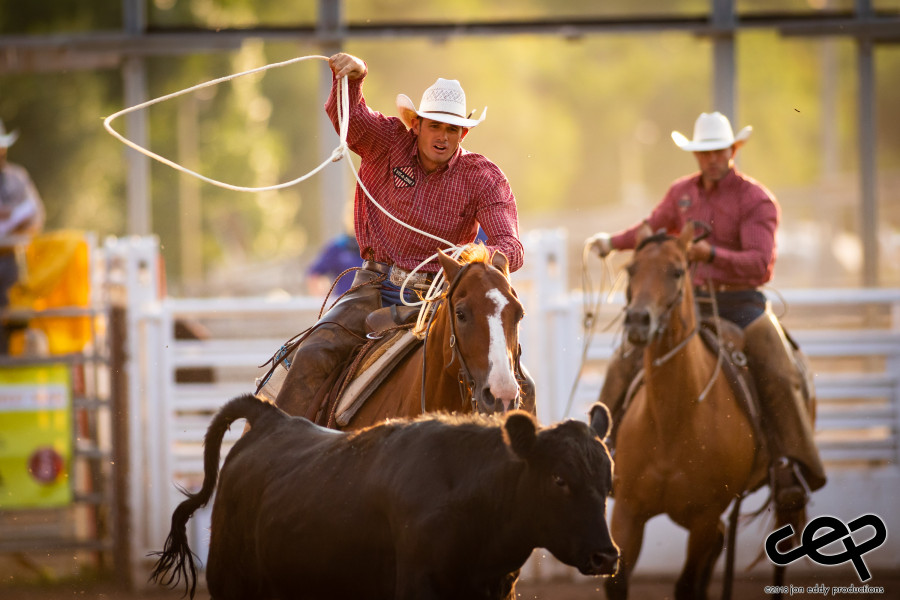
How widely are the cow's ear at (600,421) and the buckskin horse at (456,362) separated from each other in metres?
0.51

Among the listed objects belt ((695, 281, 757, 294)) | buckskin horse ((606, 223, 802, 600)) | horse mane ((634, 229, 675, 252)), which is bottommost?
buckskin horse ((606, 223, 802, 600))

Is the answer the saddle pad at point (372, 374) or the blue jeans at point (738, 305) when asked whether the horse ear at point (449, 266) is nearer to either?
the saddle pad at point (372, 374)

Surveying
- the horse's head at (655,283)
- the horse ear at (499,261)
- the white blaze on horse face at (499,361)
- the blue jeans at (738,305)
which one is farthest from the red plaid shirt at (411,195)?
the blue jeans at (738,305)

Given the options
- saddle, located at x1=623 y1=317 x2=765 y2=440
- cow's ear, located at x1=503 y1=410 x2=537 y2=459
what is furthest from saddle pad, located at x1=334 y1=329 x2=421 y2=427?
saddle, located at x1=623 y1=317 x2=765 y2=440

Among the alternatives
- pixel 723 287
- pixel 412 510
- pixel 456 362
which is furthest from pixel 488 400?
pixel 723 287

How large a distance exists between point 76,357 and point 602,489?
6.38 m

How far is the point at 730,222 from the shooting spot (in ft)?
22.4

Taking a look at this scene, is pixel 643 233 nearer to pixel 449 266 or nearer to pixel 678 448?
pixel 678 448

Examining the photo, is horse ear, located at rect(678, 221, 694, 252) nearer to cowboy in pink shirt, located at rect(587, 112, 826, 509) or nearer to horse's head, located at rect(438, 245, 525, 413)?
cowboy in pink shirt, located at rect(587, 112, 826, 509)

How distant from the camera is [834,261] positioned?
33375 mm

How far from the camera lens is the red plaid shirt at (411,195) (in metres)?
4.90

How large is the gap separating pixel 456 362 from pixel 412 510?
1.12 m

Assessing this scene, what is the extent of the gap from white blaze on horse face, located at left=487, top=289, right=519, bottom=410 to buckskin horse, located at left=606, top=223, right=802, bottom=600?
7.01 feet

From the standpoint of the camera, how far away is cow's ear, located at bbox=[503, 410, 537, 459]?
308cm
